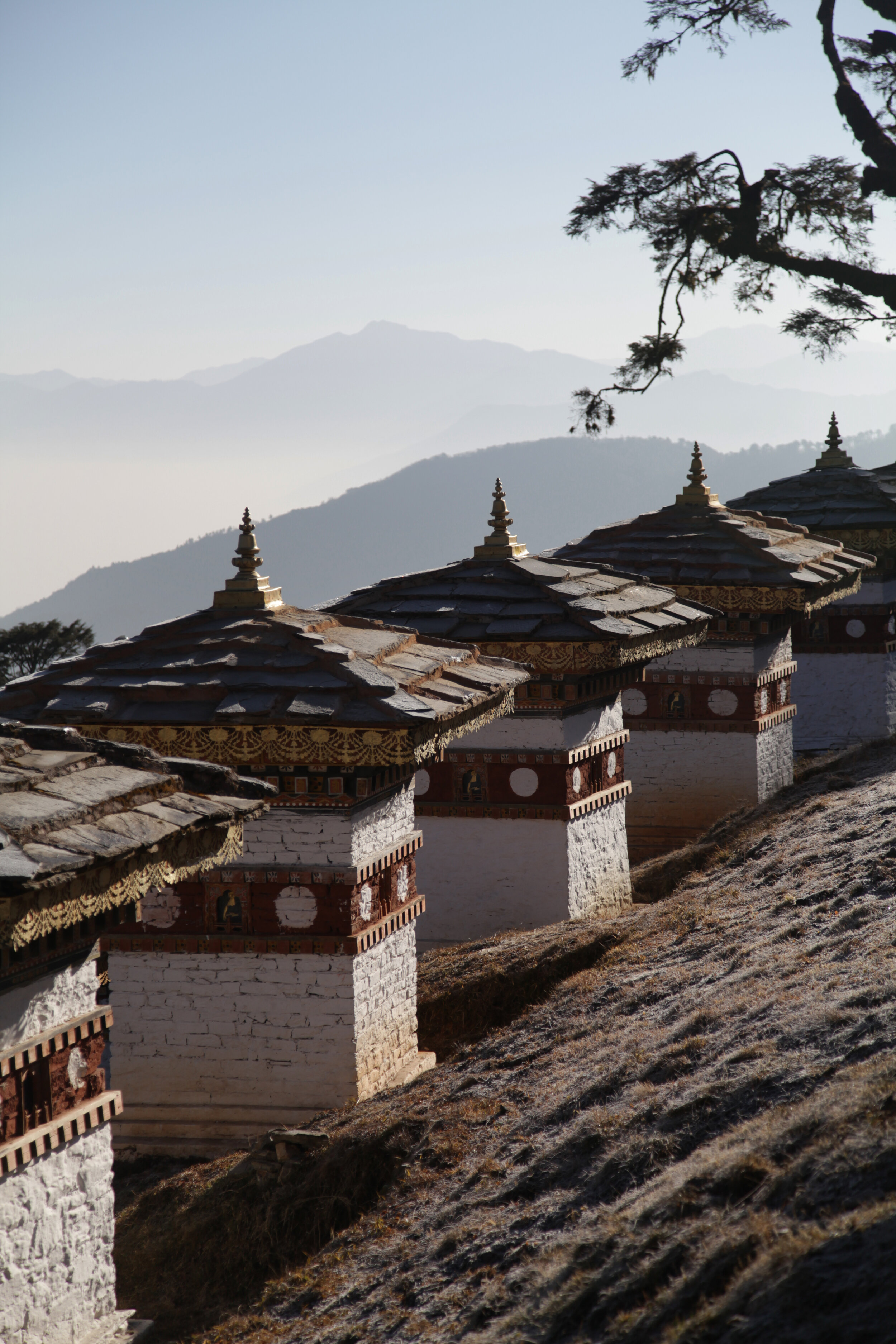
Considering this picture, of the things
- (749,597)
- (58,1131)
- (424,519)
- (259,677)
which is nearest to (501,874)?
(259,677)

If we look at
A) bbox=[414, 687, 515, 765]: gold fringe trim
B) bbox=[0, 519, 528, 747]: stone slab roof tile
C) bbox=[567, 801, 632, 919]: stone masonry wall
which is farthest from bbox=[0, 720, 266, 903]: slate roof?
bbox=[567, 801, 632, 919]: stone masonry wall

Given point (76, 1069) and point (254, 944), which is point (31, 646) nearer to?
point (254, 944)

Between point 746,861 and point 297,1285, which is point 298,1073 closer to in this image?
point 297,1285

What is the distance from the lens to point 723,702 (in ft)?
45.5

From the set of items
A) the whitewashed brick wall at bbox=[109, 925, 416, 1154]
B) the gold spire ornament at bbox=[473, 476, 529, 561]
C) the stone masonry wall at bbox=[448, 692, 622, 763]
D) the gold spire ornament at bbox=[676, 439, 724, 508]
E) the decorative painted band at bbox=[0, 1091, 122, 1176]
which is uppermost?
the gold spire ornament at bbox=[676, 439, 724, 508]

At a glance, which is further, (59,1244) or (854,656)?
(854,656)

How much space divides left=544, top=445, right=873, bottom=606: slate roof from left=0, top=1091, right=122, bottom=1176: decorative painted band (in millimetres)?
8034

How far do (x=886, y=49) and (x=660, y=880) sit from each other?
12200 millimetres

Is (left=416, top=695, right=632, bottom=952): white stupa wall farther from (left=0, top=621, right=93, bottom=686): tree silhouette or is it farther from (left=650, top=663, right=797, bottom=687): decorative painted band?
(left=0, top=621, right=93, bottom=686): tree silhouette

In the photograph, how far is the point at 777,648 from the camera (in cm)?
1442

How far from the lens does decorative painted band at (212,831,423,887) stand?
302 inches

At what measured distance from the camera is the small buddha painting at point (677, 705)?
13984 mm

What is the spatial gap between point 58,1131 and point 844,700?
13804mm

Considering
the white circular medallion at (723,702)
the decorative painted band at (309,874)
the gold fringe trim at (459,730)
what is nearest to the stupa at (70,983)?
the gold fringe trim at (459,730)
